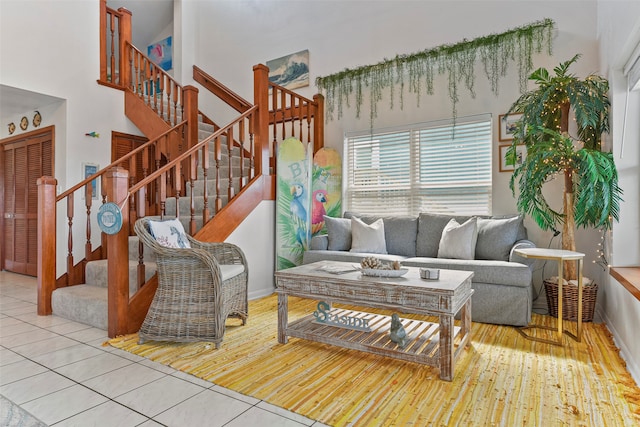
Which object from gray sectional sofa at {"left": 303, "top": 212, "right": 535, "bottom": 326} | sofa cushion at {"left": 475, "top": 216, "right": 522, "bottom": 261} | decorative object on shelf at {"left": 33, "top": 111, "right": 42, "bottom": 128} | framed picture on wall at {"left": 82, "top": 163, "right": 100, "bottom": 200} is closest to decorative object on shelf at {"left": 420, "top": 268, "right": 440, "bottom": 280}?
gray sectional sofa at {"left": 303, "top": 212, "right": 535, "bottom": 326}

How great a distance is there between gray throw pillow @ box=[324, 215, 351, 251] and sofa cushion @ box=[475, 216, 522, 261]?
144cm

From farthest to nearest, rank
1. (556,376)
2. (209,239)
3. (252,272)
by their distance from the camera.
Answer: (252,272)
(209,239)
(556,376)

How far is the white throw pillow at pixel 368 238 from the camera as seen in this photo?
425 centimetres

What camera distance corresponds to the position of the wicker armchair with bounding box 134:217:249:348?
8.73 feet

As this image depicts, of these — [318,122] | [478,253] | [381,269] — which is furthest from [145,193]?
[478,253]

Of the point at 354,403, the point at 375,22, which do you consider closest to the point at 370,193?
the point at 375,22

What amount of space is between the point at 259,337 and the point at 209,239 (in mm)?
1151

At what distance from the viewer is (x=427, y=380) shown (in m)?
2.18

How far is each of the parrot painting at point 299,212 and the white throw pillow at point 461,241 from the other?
1624 mm

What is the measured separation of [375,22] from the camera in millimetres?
5027

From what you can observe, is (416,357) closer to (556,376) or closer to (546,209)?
(556,376)

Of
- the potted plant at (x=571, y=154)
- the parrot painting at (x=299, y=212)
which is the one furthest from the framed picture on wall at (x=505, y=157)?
the parrot painting at (x=299, y=212)

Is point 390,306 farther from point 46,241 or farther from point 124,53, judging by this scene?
point 124,53

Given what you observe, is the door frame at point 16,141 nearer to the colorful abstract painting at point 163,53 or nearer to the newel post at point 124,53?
the newel post at point 124,53
